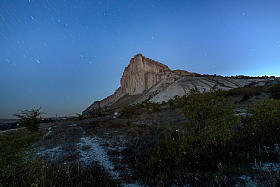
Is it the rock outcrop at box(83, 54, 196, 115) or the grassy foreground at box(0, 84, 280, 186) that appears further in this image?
the rock outcrop at box(83, 54, 196, 115)

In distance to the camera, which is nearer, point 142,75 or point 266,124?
point 266,124

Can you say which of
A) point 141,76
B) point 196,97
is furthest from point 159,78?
point 196,97

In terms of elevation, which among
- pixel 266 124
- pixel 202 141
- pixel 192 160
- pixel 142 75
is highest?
pixel 142 75

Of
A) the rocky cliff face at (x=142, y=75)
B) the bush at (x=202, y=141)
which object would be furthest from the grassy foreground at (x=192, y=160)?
the rocky cliff face at (x=142, y=75)

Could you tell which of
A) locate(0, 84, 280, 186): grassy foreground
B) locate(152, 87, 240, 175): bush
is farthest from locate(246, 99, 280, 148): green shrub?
locate(152, 87, 240, 175): bush

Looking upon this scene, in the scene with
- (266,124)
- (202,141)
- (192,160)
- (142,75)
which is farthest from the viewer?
(142,75)

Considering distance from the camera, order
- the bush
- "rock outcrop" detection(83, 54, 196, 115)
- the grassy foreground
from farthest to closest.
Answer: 1. "rock outcrop" detection(83, 54, 196, 115)
2. the bush
3. the grassy foreground

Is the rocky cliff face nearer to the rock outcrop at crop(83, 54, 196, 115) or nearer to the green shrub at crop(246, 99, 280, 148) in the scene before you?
the rock outcrop at crop(83, 54, 196, 115)

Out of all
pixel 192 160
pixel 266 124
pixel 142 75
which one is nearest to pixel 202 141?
pixel 192 160

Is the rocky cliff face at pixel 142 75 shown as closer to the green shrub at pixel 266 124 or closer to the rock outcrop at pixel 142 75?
the rock outcrop at pixel 142 75

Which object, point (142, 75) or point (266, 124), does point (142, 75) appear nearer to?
point (142, 75)

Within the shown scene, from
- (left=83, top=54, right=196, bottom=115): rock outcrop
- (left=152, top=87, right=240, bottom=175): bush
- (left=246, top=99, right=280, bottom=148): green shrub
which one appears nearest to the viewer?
(left=152, top=87, right=240, bottom=175): bush

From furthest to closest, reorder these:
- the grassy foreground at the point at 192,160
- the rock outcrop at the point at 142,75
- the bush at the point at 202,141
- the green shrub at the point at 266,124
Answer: the rock outcrop at the point at 142,75
the green shrub at the point at 266,124
the bush at the point at 202,141
the grassy foreground at the point at 192,160

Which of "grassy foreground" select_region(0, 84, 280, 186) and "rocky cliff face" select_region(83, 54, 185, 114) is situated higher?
"rocky cliff face" select_region(83, 54, 185, 114)
